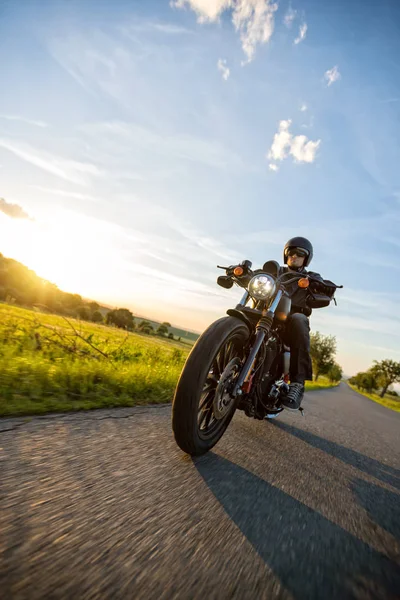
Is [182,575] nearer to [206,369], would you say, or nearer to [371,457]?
[206,369]

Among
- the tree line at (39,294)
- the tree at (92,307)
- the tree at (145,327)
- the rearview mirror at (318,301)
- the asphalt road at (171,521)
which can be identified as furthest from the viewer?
the tree at (145,327)

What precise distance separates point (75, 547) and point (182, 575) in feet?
1.10

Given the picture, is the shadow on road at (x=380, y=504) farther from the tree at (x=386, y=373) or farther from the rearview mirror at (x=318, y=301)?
the tree at (x=386, y=373)

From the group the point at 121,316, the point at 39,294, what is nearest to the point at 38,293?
the point at 39,294

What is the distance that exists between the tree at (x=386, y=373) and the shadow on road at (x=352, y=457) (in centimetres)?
9593

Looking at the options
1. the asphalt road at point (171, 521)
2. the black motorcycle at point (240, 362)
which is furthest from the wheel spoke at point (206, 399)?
the asphalt road at point (171, 521)

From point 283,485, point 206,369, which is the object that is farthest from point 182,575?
point 283,485

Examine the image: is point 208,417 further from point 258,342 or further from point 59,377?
point 59,377

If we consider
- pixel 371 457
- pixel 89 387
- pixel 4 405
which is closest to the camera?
pixel 4 405

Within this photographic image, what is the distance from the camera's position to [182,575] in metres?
0.87

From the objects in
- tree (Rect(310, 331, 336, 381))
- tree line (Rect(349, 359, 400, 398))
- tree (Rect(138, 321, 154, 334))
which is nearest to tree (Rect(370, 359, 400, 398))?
tree line (Rect(349, 359, 400, 398))

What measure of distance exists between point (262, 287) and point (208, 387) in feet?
3.04

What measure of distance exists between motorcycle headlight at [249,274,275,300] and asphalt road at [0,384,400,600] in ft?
3.94

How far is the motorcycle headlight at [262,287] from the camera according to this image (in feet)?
7.75
